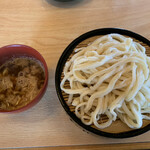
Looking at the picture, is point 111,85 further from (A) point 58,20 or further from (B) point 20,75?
(A) point 58,20

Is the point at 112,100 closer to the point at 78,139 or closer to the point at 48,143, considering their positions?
the point at 78,139

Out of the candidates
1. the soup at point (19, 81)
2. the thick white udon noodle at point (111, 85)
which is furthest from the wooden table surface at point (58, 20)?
the thick white udon noodle at point (111, 85)

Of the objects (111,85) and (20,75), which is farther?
(20,75)

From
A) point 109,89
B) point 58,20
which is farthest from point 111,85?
point 58,20

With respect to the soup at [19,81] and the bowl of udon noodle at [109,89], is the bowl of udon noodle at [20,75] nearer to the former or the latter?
the soup at [19,81]

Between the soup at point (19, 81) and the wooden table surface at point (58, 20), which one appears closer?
the soup at point (19, 81)

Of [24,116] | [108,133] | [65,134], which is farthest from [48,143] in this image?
[108,133]
